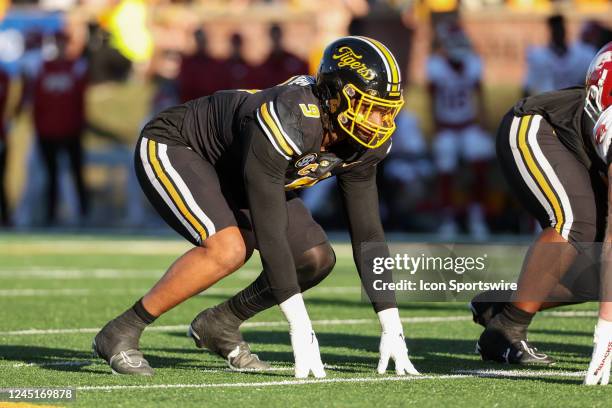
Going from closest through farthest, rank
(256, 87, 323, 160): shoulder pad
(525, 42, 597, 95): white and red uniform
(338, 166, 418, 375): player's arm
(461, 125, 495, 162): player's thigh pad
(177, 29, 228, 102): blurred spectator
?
(256, 87, 323, 160): shoulder pad → (338, 166, 418, 375): player's arm → (525, 42, 597, 95): white and red uniform → (461, 125, 495, 162): player's thigh pad → (177, 29, 228, 102): blurred spectator

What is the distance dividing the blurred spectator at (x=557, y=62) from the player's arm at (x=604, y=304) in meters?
9.39

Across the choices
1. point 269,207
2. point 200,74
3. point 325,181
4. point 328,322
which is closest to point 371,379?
point 269,207

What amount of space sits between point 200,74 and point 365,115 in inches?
453

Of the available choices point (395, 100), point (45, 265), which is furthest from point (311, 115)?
point (45, 265)

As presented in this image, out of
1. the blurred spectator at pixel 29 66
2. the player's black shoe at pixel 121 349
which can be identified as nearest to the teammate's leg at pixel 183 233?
the player's black shoe at pixel 121 349

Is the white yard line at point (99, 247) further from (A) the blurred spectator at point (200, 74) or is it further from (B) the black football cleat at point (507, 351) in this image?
(B) the black football cleat at point (507, 351)

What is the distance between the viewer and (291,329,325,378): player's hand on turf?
219 inches

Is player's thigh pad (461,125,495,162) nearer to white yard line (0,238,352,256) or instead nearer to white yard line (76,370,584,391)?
white yard line (0,238,352,256)

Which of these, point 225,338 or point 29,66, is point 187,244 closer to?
point 29,66

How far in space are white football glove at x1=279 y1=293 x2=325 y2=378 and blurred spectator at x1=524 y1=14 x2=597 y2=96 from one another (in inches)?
378

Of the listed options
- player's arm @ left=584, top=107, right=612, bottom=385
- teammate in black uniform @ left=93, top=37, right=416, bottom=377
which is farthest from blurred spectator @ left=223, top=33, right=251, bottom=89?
player's arm @ left=584, top=107, right=612, bottom=385

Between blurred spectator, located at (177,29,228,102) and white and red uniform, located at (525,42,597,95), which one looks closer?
white and red uniform, located at (525,42,597,95)

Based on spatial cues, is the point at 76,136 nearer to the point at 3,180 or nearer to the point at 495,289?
the point at 3,180

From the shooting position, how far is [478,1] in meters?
21.7
